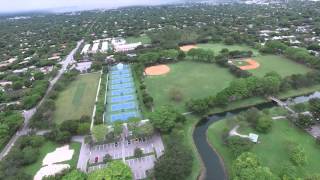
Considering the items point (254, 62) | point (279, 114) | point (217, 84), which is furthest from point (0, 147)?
point (254, 62)

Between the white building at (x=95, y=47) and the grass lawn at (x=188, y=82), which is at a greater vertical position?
the white building at (x=95, y=47)

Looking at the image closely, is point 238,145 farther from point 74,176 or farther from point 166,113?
point 74,176

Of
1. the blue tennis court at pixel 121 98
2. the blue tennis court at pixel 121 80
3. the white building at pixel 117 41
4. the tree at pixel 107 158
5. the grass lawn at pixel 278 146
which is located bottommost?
the grass lawn at pixel 278 146

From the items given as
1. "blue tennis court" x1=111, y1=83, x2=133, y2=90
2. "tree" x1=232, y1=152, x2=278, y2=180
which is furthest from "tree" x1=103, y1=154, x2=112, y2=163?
"blue tennis court" x1=111, y1=83, x2=133, y2=90

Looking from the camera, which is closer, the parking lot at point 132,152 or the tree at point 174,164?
the tree at point 174,164

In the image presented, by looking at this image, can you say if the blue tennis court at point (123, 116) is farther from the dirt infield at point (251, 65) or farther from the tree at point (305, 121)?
the dirt infield at point (251, 65)

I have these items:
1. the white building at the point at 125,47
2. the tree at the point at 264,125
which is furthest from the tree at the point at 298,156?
the white building at the point at 125,47

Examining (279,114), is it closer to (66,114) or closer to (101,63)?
(66,114)
